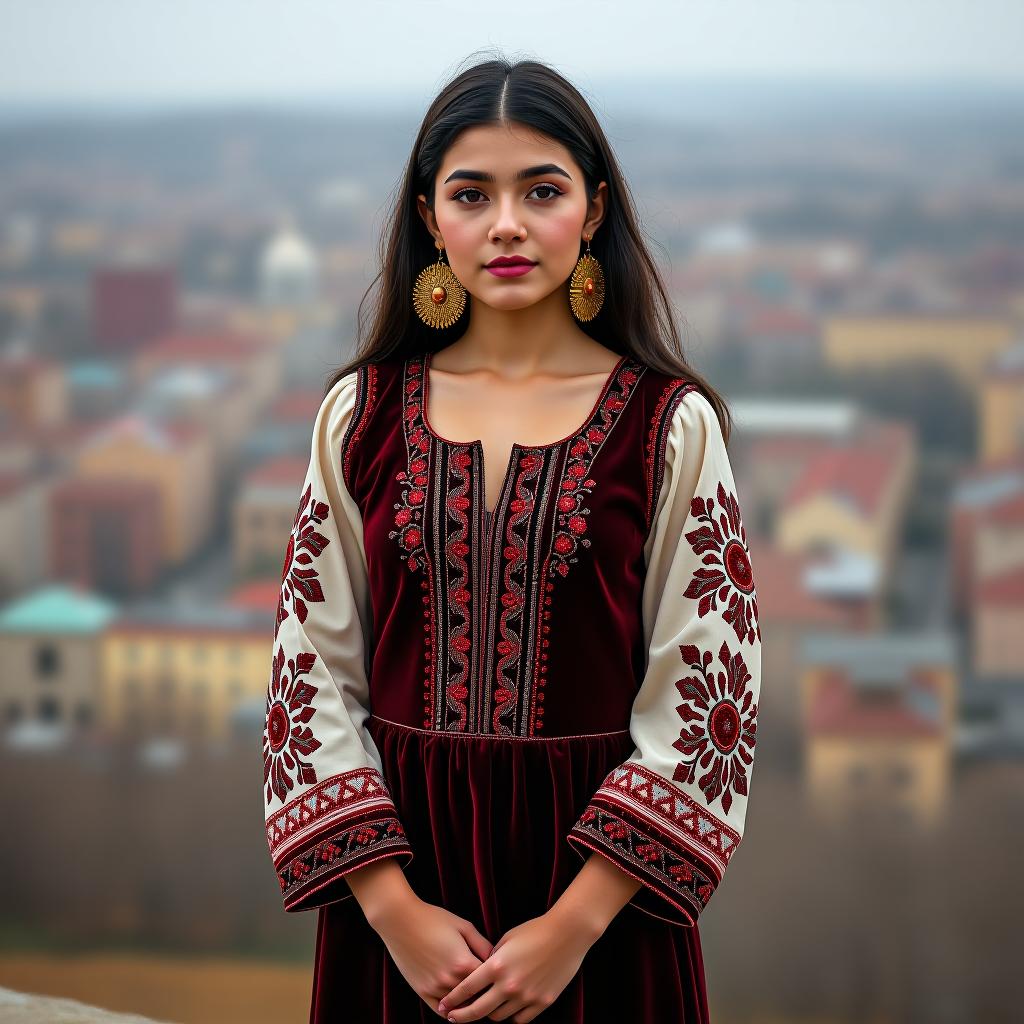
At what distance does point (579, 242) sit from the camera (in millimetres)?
1353

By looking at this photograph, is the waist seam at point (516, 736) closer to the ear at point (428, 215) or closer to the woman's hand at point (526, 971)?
the woman's hand at point (526, 971)

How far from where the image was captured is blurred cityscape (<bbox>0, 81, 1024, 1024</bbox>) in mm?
5074

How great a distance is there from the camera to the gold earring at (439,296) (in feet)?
4.62

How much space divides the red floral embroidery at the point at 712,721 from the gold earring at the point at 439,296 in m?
0.39

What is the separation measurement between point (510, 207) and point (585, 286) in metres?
0.12
